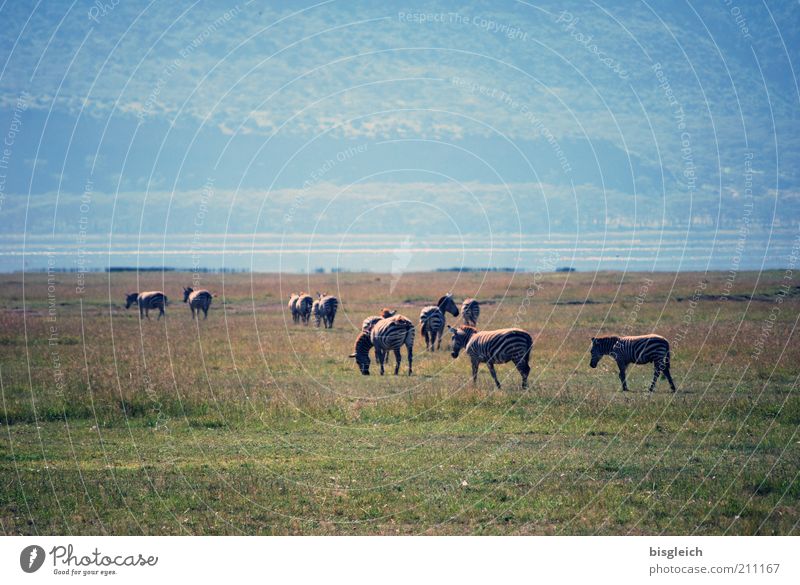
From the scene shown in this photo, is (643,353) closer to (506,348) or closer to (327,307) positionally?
(506,348)

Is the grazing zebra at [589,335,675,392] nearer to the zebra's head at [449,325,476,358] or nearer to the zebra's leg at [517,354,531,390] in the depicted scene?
the zebra's leg at [517,354,531,390]

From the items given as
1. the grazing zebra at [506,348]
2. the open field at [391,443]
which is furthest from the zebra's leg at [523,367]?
the open field at [391,443]

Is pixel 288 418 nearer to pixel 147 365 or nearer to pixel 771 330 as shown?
pixel 147 365

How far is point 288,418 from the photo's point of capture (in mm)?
20922

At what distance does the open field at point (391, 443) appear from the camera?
13.4m

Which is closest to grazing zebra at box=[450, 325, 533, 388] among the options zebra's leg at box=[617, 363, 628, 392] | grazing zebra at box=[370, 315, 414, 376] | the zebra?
zebra's leg at box=[617, 363, 628, 392]

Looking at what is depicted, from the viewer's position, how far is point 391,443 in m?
18.4

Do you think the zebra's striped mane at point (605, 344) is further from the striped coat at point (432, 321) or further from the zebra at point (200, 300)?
the zebra at point (200, 300)
